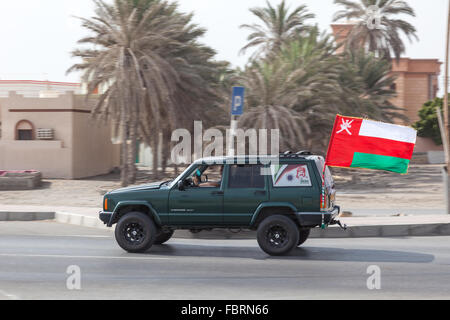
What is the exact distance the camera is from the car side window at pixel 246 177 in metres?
11.0

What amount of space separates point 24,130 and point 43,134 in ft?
4.07

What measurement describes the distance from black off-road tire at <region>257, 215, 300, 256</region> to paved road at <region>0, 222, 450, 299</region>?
225 millimetres

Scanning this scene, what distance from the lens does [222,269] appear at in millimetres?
9742

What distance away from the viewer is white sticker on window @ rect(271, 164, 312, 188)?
10.9 meters

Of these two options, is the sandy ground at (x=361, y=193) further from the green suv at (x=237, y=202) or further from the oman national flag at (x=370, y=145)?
the green suv at (x=237, y=202)

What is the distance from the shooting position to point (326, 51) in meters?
34.7

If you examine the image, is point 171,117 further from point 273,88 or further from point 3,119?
point 3,119

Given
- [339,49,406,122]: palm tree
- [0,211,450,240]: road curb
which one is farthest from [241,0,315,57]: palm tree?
[0,211,450,240]: road curb

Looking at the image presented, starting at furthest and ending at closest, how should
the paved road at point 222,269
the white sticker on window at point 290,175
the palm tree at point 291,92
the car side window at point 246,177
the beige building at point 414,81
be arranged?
the beige building at point 414,81
the palm tree at point 291,92
the car side window at point 246,177
the white sticker on window at point 290,175
the paved road at point 222,269

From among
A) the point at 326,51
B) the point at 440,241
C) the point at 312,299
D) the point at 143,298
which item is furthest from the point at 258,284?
the point at 326,51

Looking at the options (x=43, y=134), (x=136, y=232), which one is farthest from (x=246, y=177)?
(x=43, y=134)

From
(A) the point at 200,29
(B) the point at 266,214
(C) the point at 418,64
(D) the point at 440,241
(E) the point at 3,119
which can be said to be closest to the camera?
(B) the point at 266,214

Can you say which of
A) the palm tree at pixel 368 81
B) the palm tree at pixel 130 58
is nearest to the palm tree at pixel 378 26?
the palm tree at pixel 368 81

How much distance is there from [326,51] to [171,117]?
10.1 m
